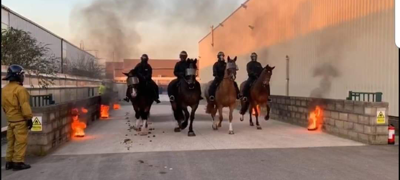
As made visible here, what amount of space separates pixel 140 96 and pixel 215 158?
4531 millimetres

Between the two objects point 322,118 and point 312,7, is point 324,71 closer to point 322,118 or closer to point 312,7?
point 312,7

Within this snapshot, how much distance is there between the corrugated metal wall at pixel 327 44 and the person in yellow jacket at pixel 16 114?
960 cm

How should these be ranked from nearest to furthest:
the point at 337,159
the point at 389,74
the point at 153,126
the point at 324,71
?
the point at 337,159 → the point at 389,74 → the point at 153,126 → the point at 324,71

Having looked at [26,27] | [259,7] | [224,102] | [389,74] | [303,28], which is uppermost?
[259,7]

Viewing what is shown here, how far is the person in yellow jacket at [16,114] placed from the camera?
614 centimetres

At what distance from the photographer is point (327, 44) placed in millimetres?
14914

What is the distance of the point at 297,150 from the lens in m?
8.06

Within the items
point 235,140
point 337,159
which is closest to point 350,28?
point 235,140

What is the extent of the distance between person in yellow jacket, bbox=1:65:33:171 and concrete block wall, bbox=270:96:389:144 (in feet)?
24.1

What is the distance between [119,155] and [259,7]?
1756 centimetres

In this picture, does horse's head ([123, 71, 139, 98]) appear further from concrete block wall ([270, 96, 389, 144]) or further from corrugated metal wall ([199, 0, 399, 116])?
corrugated metal wall ([199, 0, 399, 116])

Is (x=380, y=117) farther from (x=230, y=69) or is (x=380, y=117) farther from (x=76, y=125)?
(x=76, y=125)

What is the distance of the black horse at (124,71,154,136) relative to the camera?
10.7 meters

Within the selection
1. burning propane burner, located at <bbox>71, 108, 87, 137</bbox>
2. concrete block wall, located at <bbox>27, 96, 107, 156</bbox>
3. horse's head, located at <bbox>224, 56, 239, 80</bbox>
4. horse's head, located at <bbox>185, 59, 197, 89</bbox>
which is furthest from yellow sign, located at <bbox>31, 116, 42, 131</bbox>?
horse's head, located at <bbox>224, 56, 239, 80</bbox>
